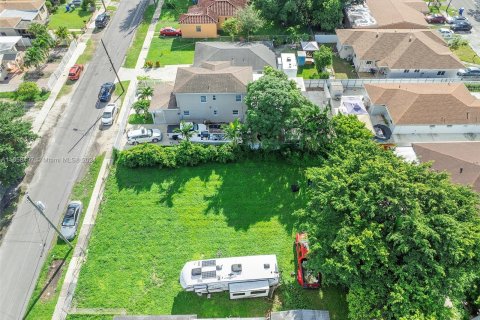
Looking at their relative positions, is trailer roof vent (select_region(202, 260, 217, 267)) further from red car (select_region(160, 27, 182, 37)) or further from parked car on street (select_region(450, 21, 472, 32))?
parked car on street (select_region(450, 21, 472, 32))

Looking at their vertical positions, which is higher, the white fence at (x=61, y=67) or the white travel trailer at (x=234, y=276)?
the white fence at (x=61, y=67)

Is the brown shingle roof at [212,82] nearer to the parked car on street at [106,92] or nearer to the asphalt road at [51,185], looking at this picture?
the parked car on street at [106,92]

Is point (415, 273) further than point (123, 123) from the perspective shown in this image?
No

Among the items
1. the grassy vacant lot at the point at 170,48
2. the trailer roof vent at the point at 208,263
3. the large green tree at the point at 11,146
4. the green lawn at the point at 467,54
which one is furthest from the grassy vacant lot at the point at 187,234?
the green lawn at the point at 467,54

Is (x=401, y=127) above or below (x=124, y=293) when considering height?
above

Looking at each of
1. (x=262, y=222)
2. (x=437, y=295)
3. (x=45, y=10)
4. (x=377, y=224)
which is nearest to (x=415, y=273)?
(x=437, y=295)

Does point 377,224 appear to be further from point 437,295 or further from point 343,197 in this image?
point 437,295

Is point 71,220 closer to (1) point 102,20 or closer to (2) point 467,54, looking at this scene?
(1) point 102,20

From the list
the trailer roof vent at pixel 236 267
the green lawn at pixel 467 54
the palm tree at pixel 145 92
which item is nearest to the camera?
the trailer roof vent at pixel 236 267
